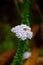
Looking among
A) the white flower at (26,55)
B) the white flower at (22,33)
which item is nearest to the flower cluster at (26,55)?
the white flower at (26,55)

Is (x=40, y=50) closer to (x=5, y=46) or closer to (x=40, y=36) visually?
(x=40, y=36)

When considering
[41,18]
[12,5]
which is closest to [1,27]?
[12,5]

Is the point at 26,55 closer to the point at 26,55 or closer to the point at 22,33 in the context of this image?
the point at 26,55

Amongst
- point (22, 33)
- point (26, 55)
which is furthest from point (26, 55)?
point (22, 33)

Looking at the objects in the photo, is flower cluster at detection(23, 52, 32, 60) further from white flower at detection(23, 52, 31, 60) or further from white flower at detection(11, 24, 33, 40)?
white flower at detection(11, 24, 33, 40)

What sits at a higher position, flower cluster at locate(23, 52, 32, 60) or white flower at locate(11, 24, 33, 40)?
flower cluster at locate(23, 52, 32, 60)

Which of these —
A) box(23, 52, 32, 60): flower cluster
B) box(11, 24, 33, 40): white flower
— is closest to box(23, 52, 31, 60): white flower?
box(23, 52, 32, 60): flower cluster

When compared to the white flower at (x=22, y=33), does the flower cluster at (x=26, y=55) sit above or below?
above

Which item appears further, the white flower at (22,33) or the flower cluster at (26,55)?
the flower cluster at (26,55)

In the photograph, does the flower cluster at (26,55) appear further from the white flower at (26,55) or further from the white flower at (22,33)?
the white flower at (22,33)

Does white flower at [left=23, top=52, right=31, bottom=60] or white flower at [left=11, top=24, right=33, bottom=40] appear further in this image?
A: white flower at [left=23, top=52, right=31, bottom=60]

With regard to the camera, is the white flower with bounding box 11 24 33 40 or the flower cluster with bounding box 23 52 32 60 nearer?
the white flower with bounding box 11 24 33 40
